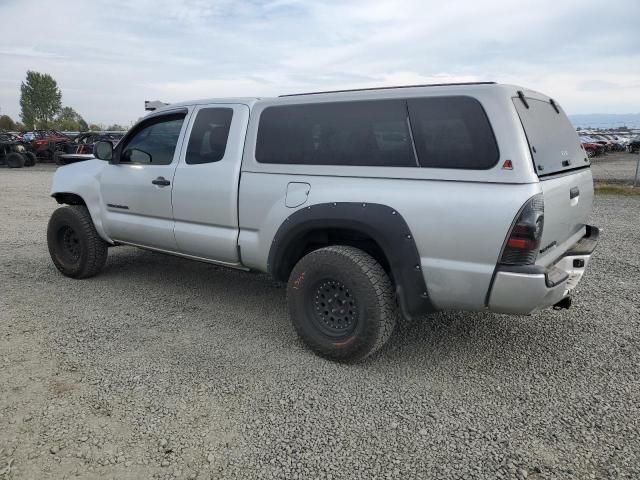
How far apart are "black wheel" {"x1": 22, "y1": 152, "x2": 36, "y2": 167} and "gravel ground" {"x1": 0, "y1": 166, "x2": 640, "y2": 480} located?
1933 cm

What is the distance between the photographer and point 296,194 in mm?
3455

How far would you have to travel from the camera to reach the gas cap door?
3409 millimetres

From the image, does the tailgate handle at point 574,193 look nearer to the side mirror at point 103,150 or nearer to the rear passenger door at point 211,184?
the rear passenger door at point 211,184

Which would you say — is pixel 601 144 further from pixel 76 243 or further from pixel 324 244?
pixel 76 243

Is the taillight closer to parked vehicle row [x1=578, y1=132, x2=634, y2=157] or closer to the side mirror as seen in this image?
the side mirror

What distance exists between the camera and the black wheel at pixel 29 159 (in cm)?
2105

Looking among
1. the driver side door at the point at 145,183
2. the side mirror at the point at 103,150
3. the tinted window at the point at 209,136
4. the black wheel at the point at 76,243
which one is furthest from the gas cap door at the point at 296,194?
the black wheel at the point at 76,243

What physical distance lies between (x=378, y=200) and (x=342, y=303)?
77 cm

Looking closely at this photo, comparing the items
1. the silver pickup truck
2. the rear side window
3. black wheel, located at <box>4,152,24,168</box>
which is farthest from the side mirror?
black wheel, located at <box>4,152,24,168</box>

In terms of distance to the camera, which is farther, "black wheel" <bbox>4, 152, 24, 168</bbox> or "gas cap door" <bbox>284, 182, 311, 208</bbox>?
"black wheel" <bbox>4, 152, 24, 168</bbox>

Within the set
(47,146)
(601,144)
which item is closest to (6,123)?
(47,146)

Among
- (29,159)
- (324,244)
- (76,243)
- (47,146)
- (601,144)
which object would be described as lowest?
(601,144)

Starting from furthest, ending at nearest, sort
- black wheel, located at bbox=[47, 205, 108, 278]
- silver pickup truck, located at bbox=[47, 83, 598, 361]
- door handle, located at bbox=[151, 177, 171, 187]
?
black wheel, located at bbox=[47, 205, 108, 278], door handle, located at bbox=[151, 177, 171, 187], silver pickup truck, located at bbox=[47, 83, 598, 361]

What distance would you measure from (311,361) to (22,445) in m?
1.75
